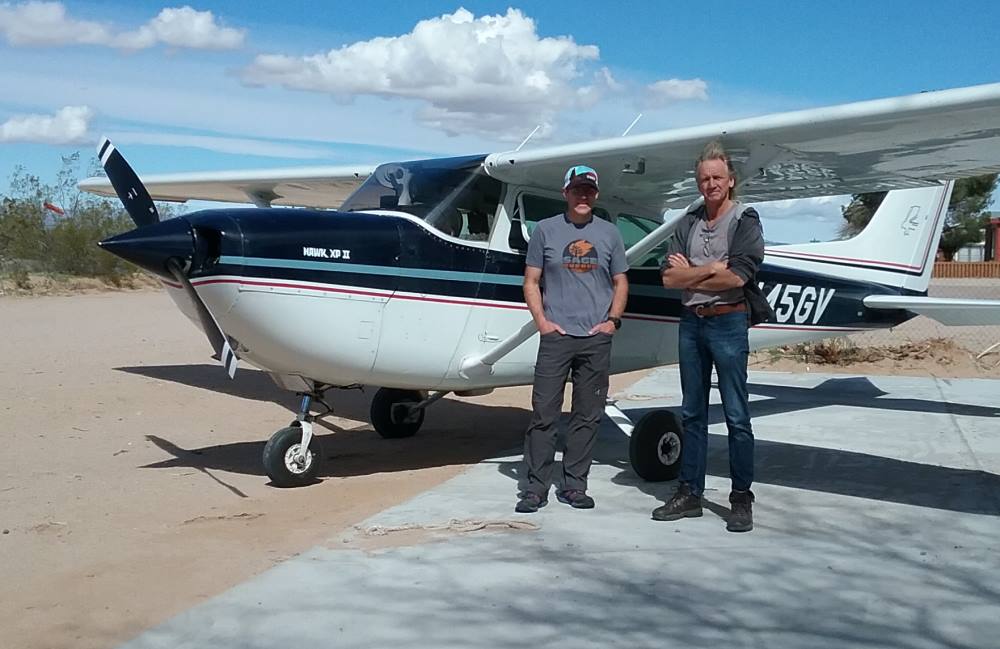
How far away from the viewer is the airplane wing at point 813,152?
494 centimetres

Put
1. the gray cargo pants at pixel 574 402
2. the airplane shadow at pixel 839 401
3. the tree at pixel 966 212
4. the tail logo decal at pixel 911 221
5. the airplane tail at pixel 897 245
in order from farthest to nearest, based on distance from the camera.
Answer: the tree at pixel 966 212, the tail logo decal at pixel 911 221, the airplane shadow at pixel 839 401, the airplane tail at pixel 897 245, the gray cargo pants at pixel 574 402

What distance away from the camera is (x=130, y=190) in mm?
5926

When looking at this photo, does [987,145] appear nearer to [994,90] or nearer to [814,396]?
[994,90]

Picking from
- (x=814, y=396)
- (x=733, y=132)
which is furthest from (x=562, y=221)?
(x=814, y=396)

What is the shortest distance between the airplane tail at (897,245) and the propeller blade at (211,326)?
5608 mm

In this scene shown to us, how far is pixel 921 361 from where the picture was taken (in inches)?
527

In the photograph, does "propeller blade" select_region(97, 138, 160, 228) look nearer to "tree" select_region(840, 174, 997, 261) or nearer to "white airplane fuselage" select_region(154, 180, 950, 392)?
"white airplane fuselage" select_region(154, 180, 950, 392)

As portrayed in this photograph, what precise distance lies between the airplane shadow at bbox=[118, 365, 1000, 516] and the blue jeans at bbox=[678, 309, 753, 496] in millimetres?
415

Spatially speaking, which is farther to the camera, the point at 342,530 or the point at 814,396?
the point at 814,396

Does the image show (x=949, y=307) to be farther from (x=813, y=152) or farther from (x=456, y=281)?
(x=456, y=281)

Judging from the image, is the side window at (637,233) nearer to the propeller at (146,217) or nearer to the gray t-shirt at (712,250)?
the gray t-shirt at (712,250)

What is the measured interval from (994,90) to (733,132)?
139 cm

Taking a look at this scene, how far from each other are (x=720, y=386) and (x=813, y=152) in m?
1.92

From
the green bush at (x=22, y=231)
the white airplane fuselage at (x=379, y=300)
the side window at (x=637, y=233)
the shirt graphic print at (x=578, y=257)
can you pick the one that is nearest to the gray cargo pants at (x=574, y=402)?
the shirt graphic print at (x=578, y=257)
